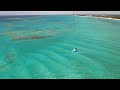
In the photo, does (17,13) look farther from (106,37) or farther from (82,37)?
(106,37)
